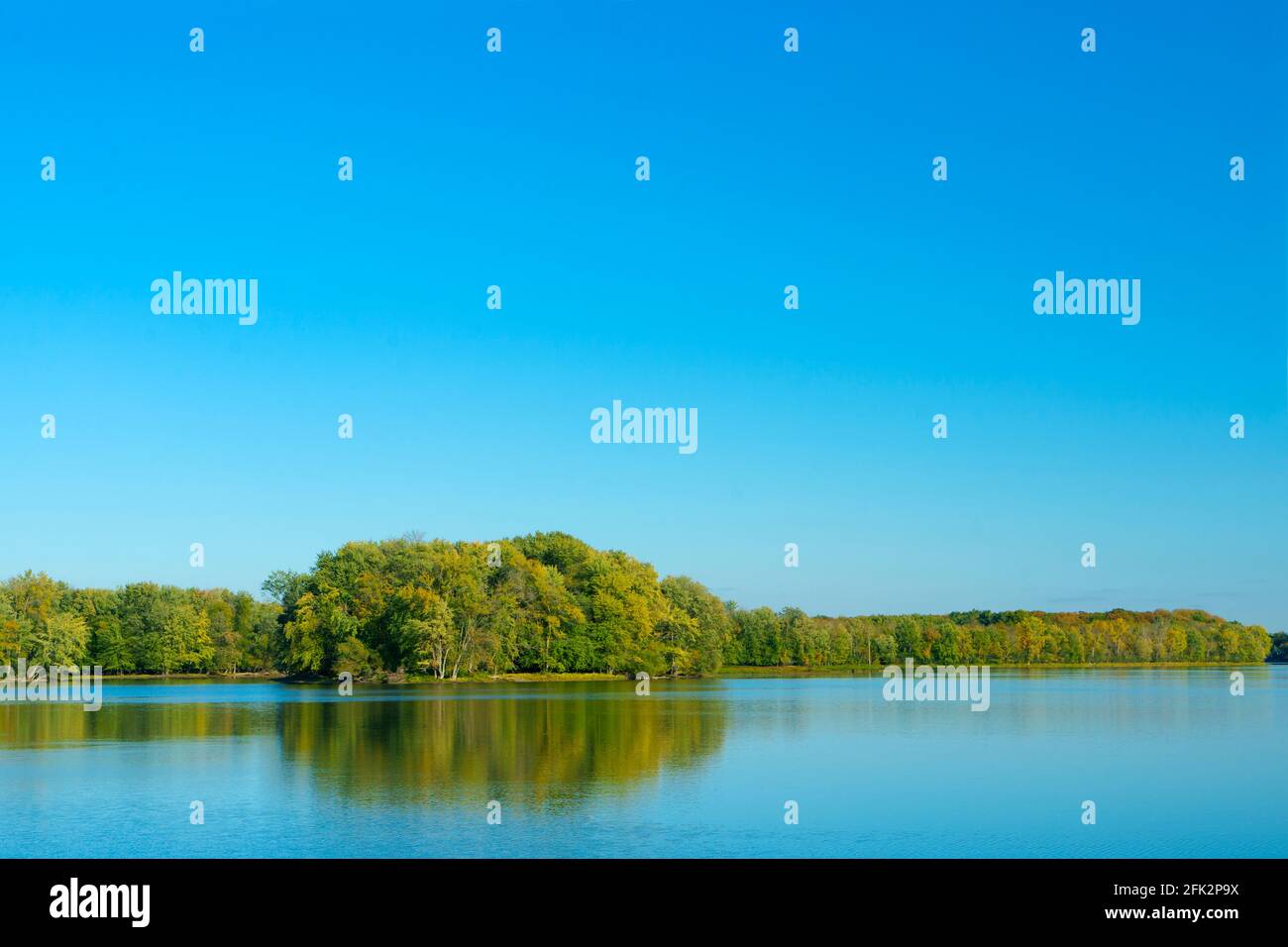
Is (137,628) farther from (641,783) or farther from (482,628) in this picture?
(641,783)

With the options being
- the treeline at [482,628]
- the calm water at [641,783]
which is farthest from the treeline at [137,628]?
the calm water at [641,783]

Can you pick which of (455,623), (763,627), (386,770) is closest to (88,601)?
(455,623)

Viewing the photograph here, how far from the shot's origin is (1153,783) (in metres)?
27.5

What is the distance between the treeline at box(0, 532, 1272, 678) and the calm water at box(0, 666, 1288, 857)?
30.3m

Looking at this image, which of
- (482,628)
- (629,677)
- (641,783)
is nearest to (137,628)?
(482,628)

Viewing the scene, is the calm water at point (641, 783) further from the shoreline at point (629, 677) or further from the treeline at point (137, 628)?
the treeline at point (137, 628)

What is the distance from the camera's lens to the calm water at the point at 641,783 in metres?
20.2

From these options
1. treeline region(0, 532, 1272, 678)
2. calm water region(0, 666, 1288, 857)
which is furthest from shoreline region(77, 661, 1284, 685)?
calm water region(0, 666, 1288, 857)

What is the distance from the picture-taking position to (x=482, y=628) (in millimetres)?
79812

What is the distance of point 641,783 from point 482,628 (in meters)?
55.3

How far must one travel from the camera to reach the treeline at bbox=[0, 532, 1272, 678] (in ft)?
260

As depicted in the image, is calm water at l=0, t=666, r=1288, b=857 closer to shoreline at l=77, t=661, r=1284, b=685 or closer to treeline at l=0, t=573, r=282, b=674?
shoreline at l=77, t=661, r=1284, b=685
